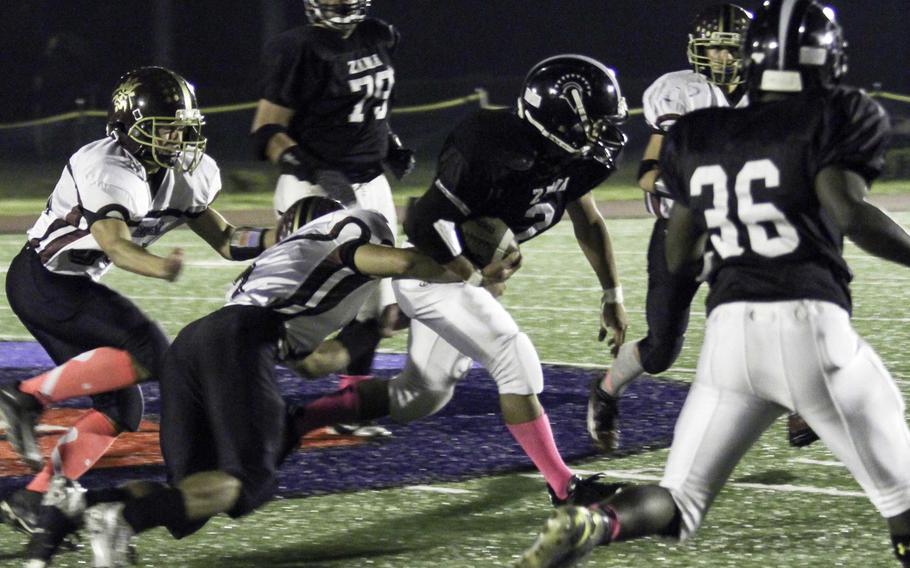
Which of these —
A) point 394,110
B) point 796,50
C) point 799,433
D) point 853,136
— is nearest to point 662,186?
point 799,433

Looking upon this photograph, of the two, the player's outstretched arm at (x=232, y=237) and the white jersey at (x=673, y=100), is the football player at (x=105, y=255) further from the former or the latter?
the white jersey at (x=673, y=100)

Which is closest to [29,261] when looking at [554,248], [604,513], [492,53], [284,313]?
[284,313]

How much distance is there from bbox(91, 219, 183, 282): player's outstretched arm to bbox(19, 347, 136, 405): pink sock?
28 centimetres

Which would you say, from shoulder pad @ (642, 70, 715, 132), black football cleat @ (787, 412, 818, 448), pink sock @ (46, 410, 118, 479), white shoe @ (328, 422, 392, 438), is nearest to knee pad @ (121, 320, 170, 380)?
pink sock @ (46, 410, 118, 479)

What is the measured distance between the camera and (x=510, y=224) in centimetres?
468

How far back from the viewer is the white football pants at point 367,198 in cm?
560

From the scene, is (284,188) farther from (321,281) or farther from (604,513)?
(604,513)

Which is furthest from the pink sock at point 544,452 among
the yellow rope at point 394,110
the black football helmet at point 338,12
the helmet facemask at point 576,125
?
the yellow rope at point 394,110

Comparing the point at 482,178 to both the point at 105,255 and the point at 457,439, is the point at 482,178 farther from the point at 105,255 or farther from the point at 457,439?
the point at 457,439

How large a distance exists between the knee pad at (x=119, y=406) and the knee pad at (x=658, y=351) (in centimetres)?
172

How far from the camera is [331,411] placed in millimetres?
4699

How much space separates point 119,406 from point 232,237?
62cm

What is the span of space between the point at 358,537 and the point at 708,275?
1292mm

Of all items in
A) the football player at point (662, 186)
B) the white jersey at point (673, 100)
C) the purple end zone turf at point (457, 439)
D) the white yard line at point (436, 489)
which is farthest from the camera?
the white jersey at point (673, 100)
